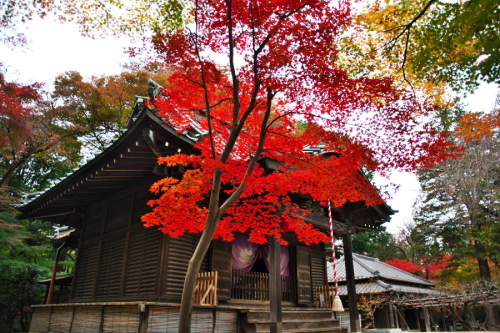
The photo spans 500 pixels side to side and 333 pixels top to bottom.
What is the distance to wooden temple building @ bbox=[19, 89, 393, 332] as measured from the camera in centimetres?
732

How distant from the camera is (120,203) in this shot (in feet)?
35.8

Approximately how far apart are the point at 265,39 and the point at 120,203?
7.65m

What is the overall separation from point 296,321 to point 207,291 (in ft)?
7.97

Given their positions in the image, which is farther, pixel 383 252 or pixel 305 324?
pixel 383 252

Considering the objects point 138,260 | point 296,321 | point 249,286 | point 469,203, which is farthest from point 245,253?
point 469,203

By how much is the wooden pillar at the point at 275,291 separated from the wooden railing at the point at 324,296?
5.02 meters

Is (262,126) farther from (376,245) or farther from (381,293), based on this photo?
(376,245)

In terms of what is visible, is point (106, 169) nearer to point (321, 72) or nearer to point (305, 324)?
point (321, 72)

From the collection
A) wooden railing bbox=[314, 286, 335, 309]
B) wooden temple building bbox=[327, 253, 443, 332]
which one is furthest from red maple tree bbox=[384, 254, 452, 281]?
wooden railing bbox=[314, 286, 335, 309]

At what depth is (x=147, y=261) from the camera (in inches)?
352

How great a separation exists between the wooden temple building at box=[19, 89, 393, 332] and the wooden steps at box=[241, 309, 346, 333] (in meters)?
0.03

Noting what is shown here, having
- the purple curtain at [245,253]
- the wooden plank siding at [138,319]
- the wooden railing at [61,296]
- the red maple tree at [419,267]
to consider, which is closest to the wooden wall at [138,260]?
the purple curtain at [245,253]

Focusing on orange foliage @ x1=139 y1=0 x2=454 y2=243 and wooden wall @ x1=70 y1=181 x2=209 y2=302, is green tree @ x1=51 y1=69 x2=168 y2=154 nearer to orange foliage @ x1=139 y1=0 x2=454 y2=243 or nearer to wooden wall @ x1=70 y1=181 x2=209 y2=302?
wooden wall @ x1=70 y1=181 x2=209 y2=302

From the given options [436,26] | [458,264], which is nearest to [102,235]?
[436,26]
